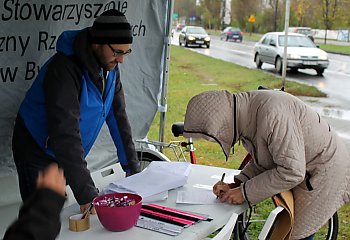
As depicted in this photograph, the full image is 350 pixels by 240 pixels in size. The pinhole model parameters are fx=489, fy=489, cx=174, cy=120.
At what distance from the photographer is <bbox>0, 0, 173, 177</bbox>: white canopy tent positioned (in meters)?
2.96

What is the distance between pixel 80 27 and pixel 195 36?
2048 cm

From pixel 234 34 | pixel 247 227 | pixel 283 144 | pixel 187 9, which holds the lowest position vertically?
pixel 247 227

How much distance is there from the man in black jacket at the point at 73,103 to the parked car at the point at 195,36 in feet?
69.6

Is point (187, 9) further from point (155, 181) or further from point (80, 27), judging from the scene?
point (155, 181)

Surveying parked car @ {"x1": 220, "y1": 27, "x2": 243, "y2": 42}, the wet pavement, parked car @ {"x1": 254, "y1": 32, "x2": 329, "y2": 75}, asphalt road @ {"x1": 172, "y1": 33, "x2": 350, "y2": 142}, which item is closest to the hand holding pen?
the wet pavement

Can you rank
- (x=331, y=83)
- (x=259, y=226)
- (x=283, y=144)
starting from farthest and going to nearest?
(x=331, y=83), (x=259, y=226), (x=283, y=144)

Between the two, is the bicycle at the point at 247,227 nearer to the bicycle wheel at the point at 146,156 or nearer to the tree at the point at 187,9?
the bicycle wheel at the point at 146,156

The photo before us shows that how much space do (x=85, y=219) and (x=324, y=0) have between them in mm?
26470

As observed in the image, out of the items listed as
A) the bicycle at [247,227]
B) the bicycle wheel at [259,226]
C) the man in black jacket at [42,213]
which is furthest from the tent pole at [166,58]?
the man in black jacket at [42,213]

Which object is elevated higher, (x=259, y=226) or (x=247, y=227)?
(x=247, y=227)

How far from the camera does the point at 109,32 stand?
2.30 m

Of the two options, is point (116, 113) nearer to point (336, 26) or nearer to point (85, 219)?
point (85, 219)

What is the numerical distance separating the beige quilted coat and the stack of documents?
38cm

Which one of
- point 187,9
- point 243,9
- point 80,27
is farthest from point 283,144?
point 187,9
